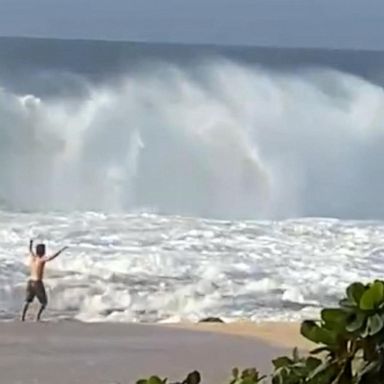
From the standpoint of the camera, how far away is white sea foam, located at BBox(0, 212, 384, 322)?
228 inches

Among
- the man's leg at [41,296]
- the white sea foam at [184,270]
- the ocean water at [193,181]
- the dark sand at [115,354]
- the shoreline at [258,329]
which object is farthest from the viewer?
the ocean water at [193,181]

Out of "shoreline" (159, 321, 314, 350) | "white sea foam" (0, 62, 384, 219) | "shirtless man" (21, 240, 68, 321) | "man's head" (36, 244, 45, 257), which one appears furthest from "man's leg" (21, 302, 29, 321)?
"white sea foam" (0, 62, 384, 219)

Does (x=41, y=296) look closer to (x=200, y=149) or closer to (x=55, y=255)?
(x=55, y=255)

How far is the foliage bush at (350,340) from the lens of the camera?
434 millimetres

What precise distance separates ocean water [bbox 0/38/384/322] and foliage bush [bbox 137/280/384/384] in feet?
16.2

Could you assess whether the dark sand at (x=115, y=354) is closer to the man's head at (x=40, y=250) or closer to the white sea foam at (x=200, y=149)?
the man's head at (x=40, y=250)

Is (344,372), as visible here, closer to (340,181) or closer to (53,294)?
(53,294)

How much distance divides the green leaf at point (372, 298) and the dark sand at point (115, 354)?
3200 millimetres

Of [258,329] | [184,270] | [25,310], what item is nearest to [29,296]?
[25,310]

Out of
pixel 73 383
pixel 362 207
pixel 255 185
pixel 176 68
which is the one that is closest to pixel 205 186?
pixel 255 185

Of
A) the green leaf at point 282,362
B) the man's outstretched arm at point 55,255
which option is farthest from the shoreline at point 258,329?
the green leaf at point 282,362

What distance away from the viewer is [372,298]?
1.43ft

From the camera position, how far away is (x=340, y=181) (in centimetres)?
1164

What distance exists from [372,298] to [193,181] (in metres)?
10.5
